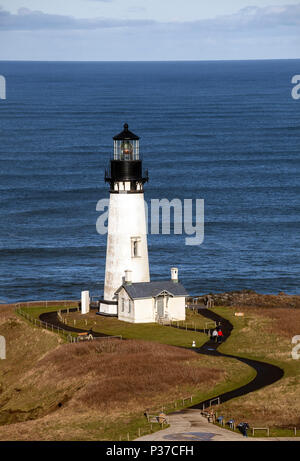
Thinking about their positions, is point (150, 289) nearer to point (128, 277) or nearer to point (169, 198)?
point (128, 277)

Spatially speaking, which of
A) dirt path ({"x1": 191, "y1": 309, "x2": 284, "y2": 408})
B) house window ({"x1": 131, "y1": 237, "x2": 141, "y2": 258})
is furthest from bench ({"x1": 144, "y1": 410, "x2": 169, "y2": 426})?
house window ({"x1": 131, "y1": 237, "x2": 141, "y2": 258})

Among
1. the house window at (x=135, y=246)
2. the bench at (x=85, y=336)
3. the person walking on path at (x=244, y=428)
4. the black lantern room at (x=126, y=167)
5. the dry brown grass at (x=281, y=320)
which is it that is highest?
the black lantern room at (x=126, y=167)

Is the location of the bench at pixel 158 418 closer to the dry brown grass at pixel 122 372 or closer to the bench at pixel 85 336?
the dry brown grass at pixel 122 372

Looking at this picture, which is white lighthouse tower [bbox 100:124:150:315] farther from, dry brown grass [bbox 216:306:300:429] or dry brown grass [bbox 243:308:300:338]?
dry brown grass [bbox 243:308:300:338]

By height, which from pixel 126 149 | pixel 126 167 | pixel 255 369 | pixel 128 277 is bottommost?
pixel 255 369

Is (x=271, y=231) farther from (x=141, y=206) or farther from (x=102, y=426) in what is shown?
(x=102, y=426)

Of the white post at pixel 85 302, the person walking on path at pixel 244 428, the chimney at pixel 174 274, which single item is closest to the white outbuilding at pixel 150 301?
the chimney at pixel 174 274

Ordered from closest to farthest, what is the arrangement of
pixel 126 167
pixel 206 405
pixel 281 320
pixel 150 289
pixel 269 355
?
pixel 206 405
pixel 269 355
pixel 281 320
pixel 150 289
pixel 126 167

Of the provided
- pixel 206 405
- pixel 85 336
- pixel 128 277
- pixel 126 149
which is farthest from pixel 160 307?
pixel 206 405
